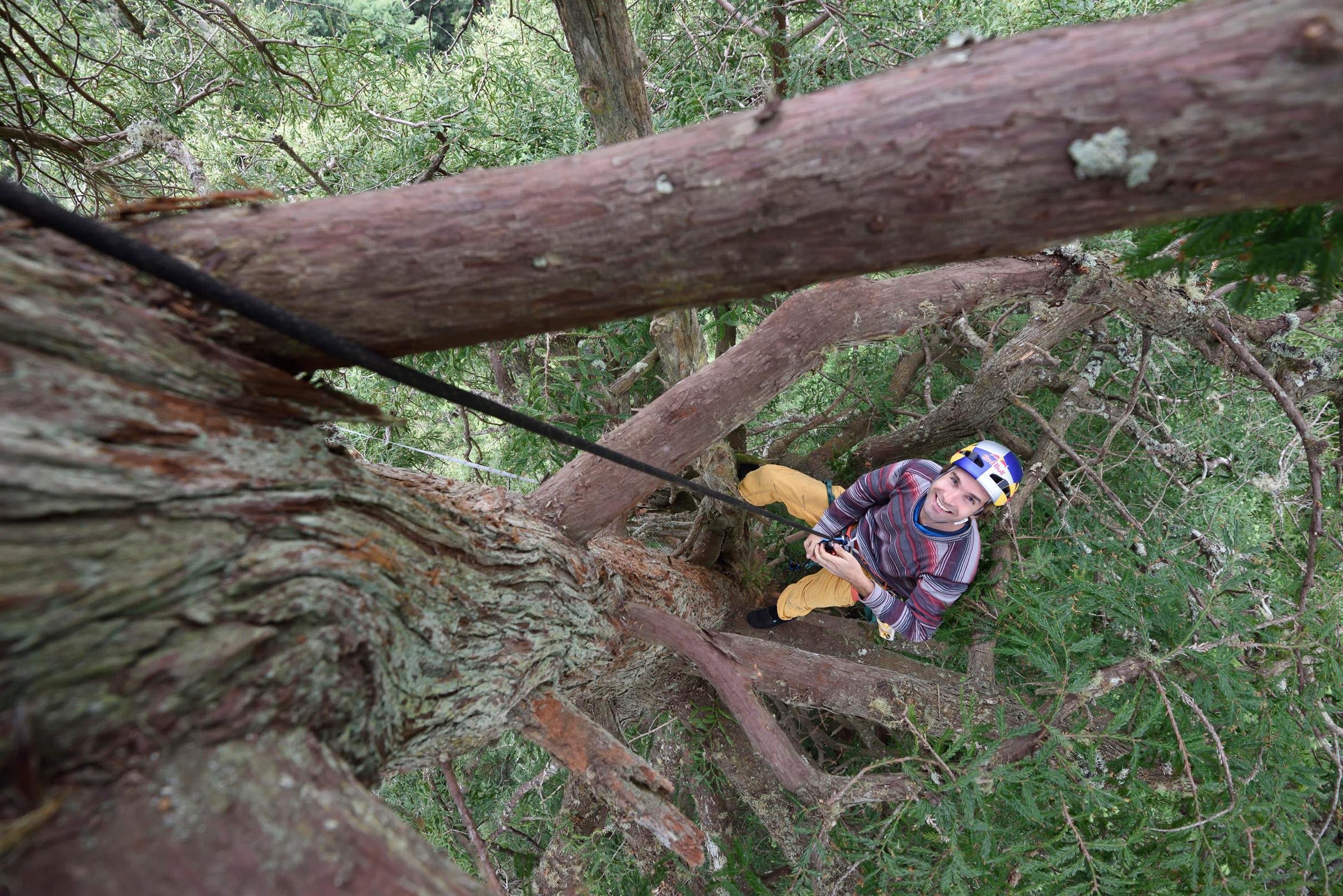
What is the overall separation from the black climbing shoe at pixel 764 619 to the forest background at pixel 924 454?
5.8 inches

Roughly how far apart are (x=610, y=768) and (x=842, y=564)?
1489 mm

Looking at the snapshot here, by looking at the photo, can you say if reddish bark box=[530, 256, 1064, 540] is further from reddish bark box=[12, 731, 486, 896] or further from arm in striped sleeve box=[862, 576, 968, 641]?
reddish bark box=[12, 731, 486, 896]

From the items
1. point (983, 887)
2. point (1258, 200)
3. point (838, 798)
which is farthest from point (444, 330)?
point (983, 887)

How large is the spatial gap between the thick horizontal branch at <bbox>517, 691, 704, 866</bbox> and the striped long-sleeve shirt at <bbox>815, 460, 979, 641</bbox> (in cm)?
147

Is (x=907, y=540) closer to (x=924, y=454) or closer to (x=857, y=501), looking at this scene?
(x=857, y=501)

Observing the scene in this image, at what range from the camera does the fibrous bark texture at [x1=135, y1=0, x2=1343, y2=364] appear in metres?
0.91

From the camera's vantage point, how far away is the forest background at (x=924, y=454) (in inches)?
94.6

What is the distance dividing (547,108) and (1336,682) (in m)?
4.72

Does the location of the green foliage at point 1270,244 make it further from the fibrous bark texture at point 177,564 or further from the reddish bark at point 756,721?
the reddish bark at point 756,721

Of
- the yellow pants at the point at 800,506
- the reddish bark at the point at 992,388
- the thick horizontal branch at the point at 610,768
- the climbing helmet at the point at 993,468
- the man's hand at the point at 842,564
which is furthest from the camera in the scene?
the yellow pants at the point at 800,506

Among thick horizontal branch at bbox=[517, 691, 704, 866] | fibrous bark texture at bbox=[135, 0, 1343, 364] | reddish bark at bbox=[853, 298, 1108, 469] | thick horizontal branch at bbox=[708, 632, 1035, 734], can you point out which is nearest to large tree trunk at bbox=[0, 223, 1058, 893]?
fibrous bark texture at bbox=[135, 0, 1343, 364]

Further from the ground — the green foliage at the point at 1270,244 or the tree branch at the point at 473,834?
the green foliage at the point at 1270,244

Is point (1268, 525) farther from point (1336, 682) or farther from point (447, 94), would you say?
point (447, 94)

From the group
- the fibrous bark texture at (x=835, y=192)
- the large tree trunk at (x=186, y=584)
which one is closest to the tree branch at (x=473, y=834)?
the large tree trunk at (x=186, y=584)
